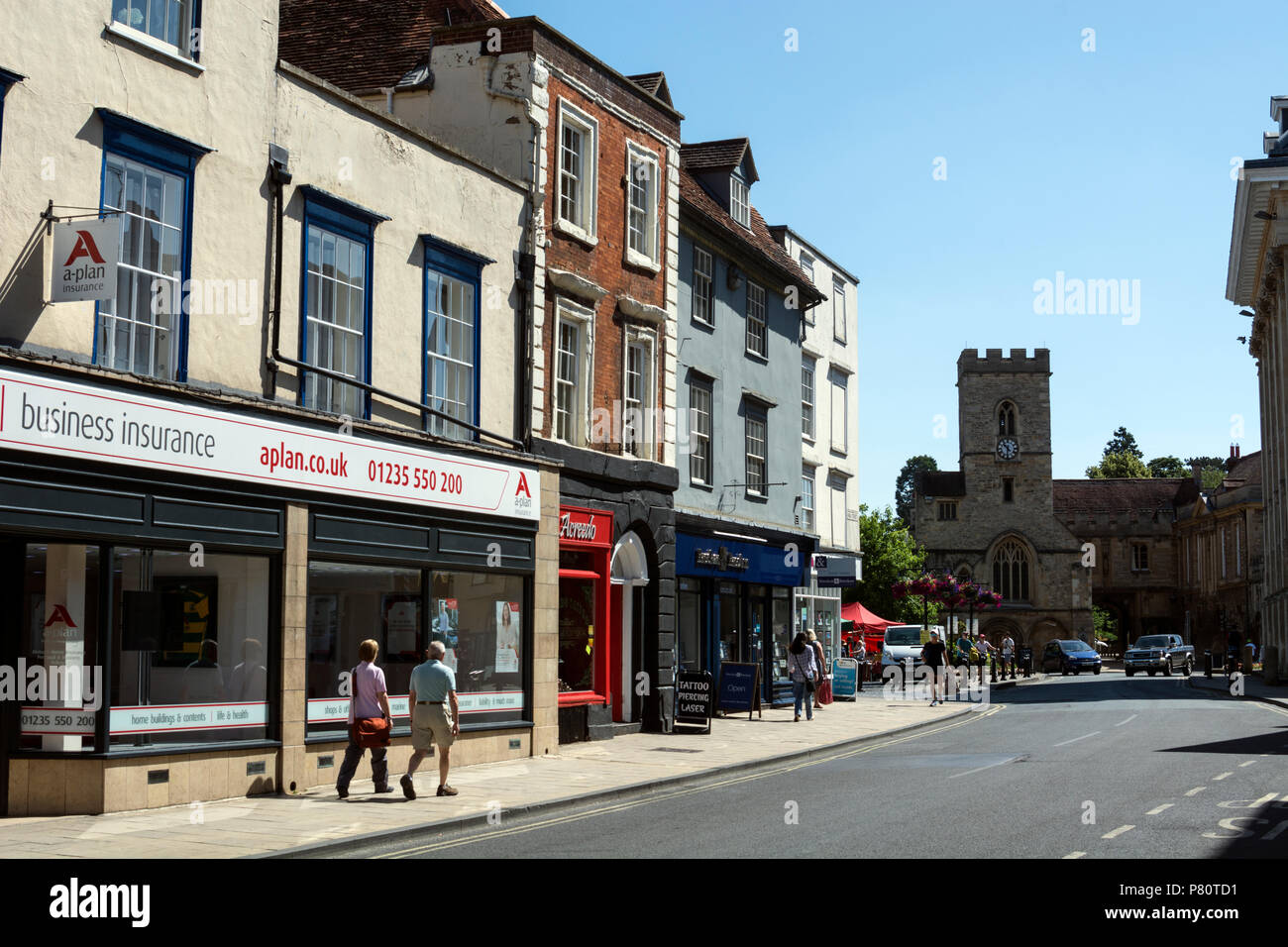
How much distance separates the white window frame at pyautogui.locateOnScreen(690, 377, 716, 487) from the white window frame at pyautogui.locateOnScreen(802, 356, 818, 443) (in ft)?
27.1

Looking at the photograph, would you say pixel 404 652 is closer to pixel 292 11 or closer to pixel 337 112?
pixel 337 112

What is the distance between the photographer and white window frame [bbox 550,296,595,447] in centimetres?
2156

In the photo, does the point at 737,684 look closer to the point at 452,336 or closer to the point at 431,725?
the point at 452,336

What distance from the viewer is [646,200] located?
2478 centimetres

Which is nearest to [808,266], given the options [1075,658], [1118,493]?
[1075,658]

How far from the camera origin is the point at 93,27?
1327 centimetres

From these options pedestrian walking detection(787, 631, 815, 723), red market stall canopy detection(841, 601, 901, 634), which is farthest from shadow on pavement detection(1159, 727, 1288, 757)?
red market stall canopy detection(841, 601, 901, 634)

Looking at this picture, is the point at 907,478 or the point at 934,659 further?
the point at 907,478

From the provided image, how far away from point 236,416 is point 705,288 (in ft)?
52.7
